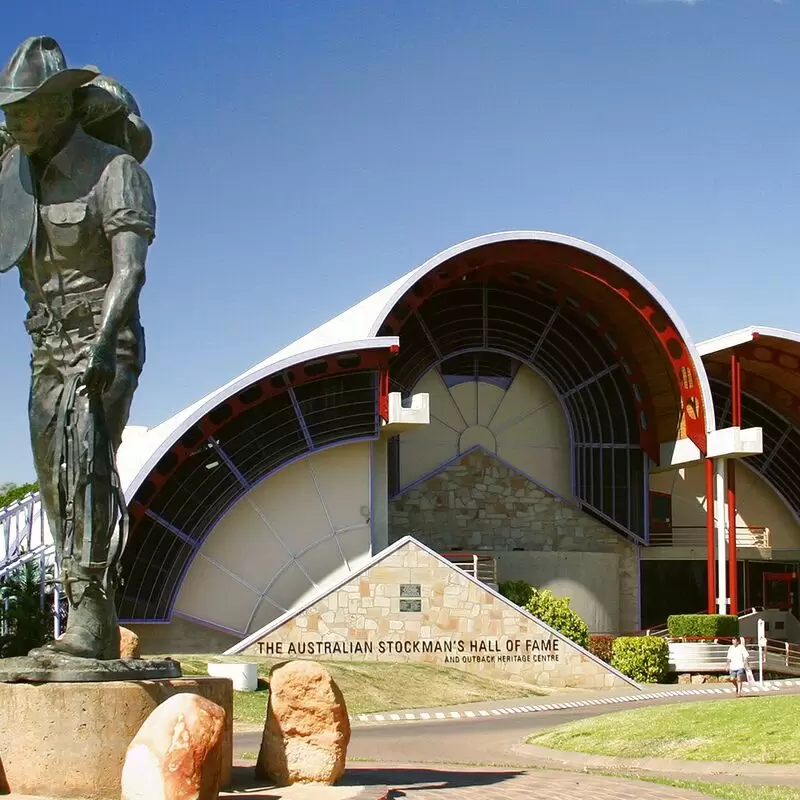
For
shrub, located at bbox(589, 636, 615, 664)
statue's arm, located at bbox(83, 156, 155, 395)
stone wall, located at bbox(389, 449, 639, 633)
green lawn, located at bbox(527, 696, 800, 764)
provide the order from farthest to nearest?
1. stone wall, located at bbox(389, 449, 639, 633)
2. shrub, located at bbox(589, 636, 615, 664)
3. green lawn, located at bbox(527, 696, 800, 764)
4. statue's arm, located at bbox(83, 156, 155, 395)

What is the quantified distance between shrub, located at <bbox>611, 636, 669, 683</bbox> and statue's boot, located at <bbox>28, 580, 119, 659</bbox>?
28.5 m

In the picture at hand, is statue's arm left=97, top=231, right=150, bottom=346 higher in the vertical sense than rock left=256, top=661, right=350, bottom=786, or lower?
higher

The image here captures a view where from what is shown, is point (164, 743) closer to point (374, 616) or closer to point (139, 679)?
point (139, 679)

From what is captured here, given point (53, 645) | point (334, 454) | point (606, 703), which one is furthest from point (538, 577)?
point (53, 645)

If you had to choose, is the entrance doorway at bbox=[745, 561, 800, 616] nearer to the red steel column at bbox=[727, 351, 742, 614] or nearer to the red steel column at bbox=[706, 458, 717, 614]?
the red steel column at bbox=[727, 351, 742, 614]

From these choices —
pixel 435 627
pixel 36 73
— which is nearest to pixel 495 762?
pixel 36 73

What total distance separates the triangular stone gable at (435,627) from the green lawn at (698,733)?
42.5 feet

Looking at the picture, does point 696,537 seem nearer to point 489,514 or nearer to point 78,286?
point 489,514

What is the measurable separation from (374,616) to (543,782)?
23018 mm

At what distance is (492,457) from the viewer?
42.3 m

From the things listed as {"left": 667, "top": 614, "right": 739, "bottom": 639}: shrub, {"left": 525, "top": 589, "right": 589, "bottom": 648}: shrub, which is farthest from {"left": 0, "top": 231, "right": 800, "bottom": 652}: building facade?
{"left": 525, "top": 589, "right": 589, "bottom": 648}: shrub

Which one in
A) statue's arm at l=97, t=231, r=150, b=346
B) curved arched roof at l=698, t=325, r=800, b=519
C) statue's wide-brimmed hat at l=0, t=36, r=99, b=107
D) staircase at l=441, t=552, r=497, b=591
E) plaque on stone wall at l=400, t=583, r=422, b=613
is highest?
Answer: curved arched roof at l=698, t=325, r=800, b=519

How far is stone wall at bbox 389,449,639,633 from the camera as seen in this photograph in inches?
1625

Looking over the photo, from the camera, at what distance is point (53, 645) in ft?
27.0
